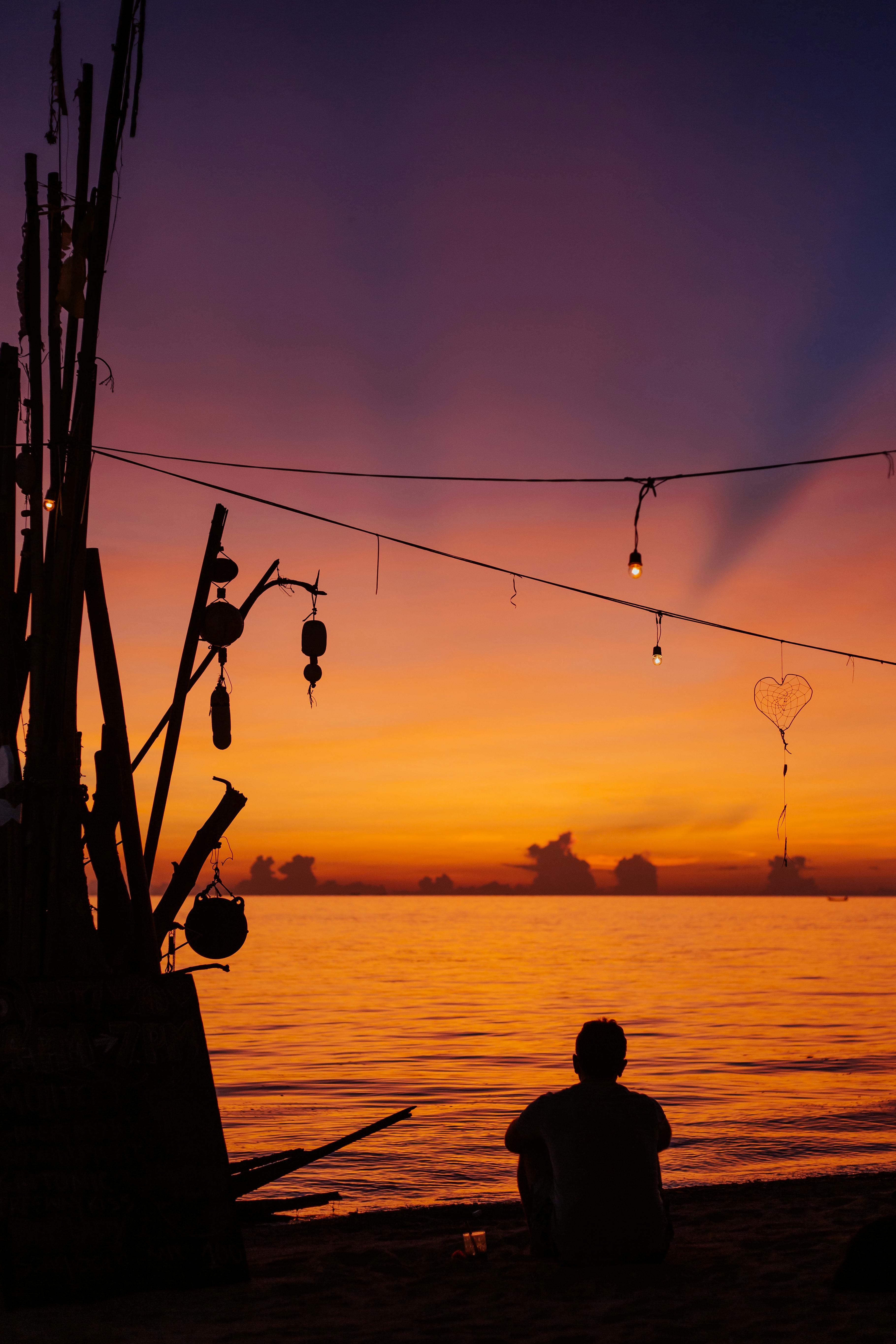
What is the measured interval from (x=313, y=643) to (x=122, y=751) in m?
3.29

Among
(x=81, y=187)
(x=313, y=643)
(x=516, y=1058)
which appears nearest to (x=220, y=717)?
(x=313, y=643)

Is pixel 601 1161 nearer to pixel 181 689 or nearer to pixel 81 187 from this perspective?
pixel 181 689

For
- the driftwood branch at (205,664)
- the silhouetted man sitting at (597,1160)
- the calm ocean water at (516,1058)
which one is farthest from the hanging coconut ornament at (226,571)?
the calm ocean water at (516,1058)

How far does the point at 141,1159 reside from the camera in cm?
627

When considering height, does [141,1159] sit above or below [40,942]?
below

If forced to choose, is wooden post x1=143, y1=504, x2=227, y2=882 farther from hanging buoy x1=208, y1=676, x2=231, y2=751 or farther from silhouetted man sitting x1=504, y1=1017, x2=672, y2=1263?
silhouetted man sitting x1=504, y1=1017, x2=672, y2=1263

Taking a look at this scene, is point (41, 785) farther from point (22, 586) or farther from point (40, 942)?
point (22, 586)

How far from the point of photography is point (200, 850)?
751 cm

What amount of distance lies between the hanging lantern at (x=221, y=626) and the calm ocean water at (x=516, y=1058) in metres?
7.81

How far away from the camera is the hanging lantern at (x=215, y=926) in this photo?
28.5 feet

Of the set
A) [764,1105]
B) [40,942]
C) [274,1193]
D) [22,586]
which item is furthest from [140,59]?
[764,1105]

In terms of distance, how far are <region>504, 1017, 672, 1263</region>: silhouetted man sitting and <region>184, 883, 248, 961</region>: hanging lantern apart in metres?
3.20

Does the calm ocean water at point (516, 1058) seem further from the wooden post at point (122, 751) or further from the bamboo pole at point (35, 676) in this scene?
the bamboo pole at point (35, 676)

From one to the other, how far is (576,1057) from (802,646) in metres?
7.94
